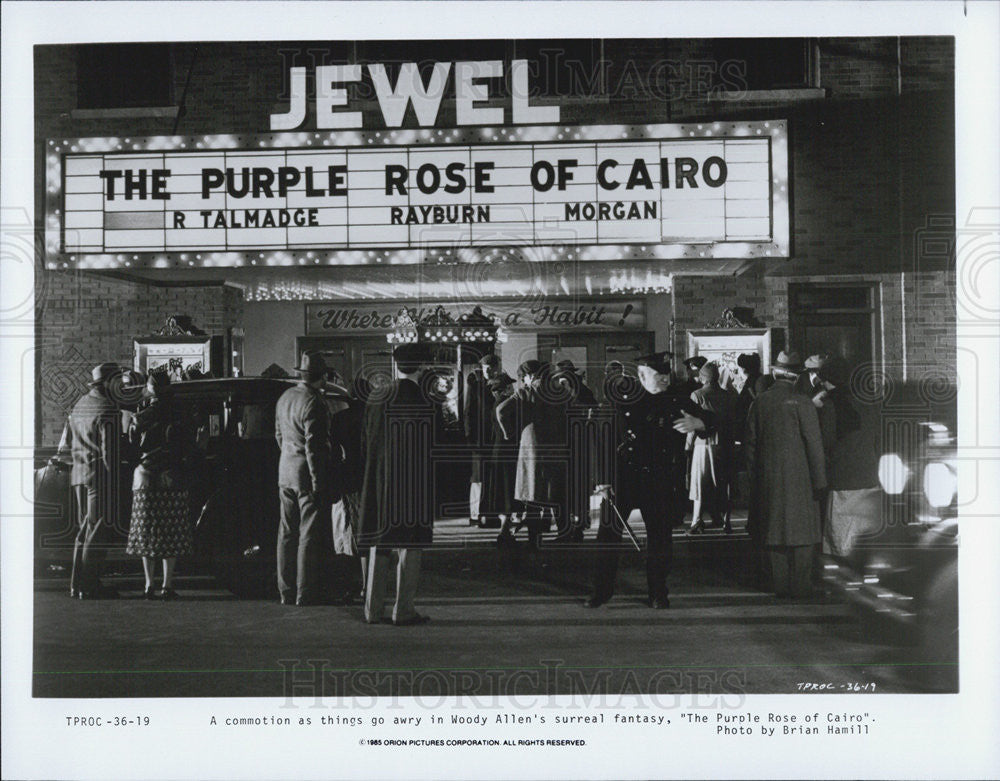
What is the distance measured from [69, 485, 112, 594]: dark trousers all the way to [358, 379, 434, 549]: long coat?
198cm

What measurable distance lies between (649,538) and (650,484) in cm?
38

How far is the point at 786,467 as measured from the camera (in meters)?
6.93

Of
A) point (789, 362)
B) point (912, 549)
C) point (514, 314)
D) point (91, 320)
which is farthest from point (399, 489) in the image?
point (912, 549)

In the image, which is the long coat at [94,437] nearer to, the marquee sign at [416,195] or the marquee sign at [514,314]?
the marquee sign at [416,195]

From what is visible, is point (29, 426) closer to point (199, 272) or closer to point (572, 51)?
point (199, 272)

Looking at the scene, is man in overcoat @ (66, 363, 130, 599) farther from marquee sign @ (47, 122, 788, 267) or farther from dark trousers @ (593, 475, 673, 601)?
dark trousers @ (593, 475, 673, 601)

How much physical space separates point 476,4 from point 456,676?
4.31 meters

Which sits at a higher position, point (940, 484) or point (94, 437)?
point (94, 437)

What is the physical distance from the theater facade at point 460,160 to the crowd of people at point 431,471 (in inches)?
18.5

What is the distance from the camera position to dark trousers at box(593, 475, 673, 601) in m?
6.68

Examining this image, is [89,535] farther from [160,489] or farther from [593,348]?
[593,348]

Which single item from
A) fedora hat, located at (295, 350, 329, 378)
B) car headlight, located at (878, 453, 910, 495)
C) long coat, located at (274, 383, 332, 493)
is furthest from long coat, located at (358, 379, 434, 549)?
car headlight, located at (878, 453, 910, 495)

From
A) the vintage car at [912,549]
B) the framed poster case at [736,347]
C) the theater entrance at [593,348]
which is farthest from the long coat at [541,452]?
Result: the vintage car at [912,549]

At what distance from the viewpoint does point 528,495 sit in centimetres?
722
